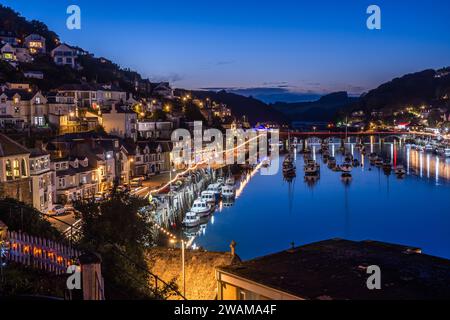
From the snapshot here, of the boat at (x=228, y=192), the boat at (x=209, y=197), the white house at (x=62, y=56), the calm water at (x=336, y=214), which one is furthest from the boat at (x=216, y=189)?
the white house at (x=62, y=56)

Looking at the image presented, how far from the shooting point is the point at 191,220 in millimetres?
31344

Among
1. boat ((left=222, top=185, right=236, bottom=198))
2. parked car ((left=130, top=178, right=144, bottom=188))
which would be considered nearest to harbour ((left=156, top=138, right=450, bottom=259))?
boat ((left=222, top=185, right=236, bottom=198))

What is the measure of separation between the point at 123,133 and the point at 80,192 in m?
15.7

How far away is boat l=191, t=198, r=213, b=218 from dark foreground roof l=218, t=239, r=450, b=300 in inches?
881

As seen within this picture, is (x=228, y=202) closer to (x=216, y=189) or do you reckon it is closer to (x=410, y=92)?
(x=216, y=189)

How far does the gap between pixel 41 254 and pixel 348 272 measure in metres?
5.95

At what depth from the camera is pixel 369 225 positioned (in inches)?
1384

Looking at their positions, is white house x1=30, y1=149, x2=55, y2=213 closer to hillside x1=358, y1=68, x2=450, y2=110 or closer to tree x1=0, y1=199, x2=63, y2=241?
tree x1=0, y1=199, x2=63, y2=241

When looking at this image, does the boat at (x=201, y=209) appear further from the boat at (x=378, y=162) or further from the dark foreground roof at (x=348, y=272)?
the boat at (x=378, y=162)

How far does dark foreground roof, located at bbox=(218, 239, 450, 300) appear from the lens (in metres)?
8.18

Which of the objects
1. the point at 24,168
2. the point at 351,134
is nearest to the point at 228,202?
the point at 24,168

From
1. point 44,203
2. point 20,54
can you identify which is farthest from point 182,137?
point 44,203

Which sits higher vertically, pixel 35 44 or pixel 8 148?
pixel 35 44
